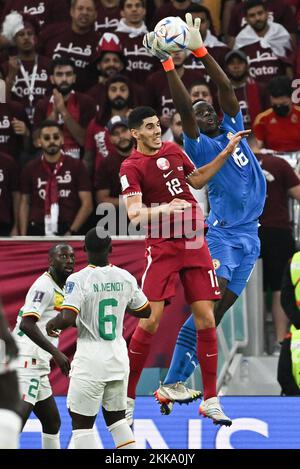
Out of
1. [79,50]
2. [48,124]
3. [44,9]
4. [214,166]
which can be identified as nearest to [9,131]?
[48,124]

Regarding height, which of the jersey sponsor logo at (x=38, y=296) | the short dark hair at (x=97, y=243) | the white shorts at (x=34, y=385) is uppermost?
the short dark hair at (x=97, y=243)

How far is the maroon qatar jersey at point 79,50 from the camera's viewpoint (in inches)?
636

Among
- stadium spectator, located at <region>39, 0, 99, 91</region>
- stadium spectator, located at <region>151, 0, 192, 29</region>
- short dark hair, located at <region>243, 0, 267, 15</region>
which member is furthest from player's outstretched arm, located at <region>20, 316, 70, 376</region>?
short dark hair, located at <region>243, 0, 267, 15</region>

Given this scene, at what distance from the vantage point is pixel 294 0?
1702 cm

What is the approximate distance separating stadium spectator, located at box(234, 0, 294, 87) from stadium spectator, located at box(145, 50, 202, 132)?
2.83 feet

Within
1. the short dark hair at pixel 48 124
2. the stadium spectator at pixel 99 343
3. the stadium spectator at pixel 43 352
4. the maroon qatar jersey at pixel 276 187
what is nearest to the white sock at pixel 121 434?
the stadium spectator at pixel 99 343

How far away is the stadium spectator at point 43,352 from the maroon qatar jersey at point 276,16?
5.84 m

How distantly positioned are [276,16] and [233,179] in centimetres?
600

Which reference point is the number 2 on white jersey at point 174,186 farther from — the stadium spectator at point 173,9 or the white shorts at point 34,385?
the stadium spectator at point 173,9

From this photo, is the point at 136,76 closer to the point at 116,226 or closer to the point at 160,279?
the point at 116,226

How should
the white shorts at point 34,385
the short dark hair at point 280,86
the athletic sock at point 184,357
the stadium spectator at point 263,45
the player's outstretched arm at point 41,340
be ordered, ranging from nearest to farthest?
the player's outstretched arm at point 41,340 < the athletic sock at point 184,357 < the white shorts at point 34,385 < the short dark hair at point 280,86 < the stadium spectator at point 263,45
